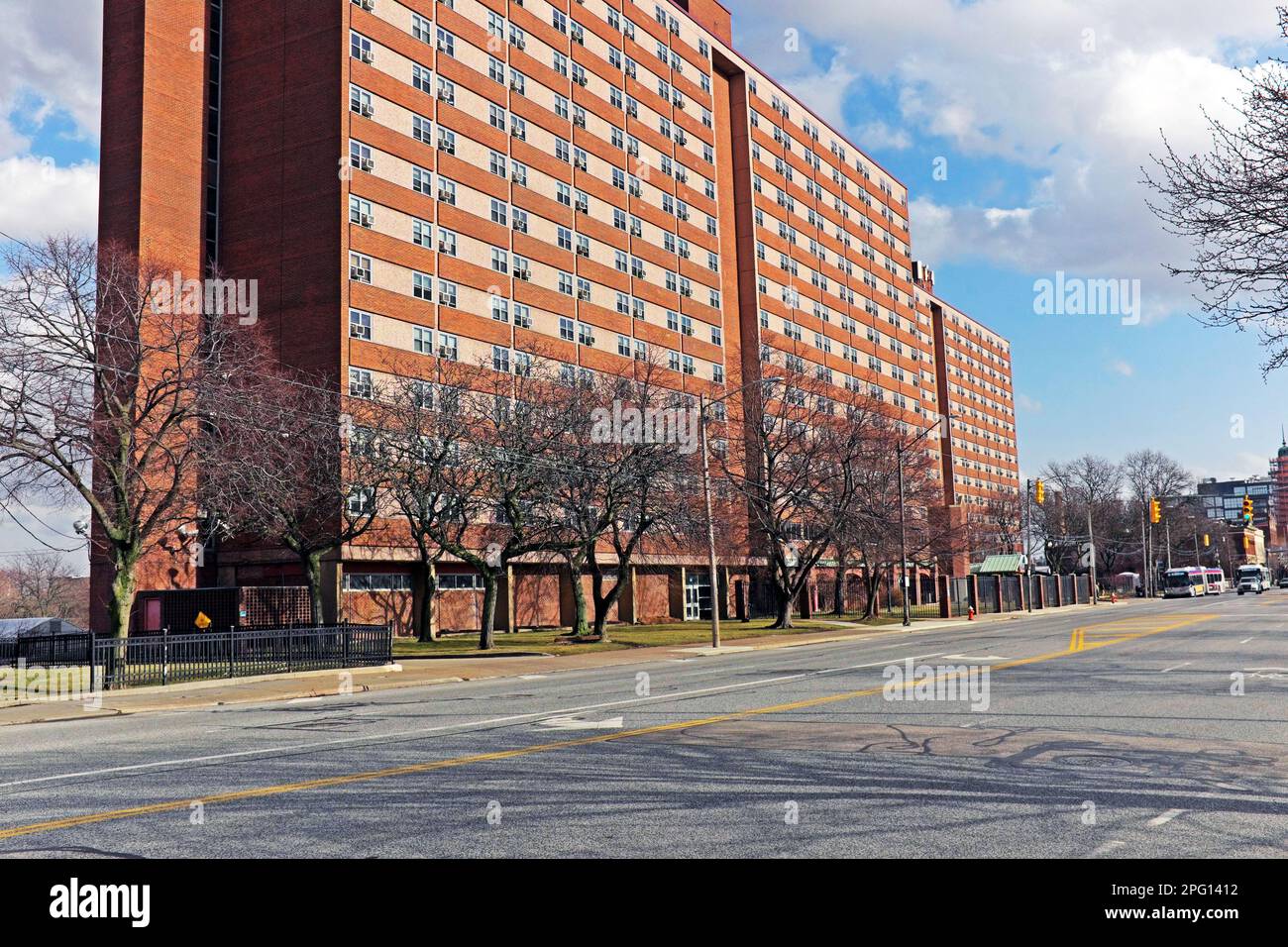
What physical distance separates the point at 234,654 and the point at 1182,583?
95605 mm

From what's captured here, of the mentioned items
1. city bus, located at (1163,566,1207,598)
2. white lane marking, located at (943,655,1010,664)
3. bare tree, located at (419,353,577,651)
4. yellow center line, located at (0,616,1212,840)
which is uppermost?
bare tree, located at (419,353,577,651)

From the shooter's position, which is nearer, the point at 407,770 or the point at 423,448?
the point at 407,770

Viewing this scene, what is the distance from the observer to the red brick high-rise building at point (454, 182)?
48.8 m

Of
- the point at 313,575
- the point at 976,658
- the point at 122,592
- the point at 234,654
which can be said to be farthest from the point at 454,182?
the point at 976,658

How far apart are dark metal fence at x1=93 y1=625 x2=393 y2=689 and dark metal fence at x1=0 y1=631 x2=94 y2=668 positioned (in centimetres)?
63

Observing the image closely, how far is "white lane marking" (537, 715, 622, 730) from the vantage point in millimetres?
13631

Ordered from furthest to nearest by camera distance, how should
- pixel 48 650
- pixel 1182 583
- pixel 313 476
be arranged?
pixel 1182 583, pixel 313 476, pixel 48 650

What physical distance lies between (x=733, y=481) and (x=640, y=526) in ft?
36.3

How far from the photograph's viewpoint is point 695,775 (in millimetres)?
9633

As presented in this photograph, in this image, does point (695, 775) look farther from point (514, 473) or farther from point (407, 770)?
point (514, 473)

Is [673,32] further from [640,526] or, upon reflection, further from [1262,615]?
[1262,615]

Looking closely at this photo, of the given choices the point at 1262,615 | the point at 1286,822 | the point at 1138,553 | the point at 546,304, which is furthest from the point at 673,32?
the point at 1138,553

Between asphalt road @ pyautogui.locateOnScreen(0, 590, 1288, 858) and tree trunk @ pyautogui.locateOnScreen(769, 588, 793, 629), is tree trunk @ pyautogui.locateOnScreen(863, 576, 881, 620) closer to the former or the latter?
tree trunk @ pyautogui.locateOnScreen(769, 588, 793, 629)

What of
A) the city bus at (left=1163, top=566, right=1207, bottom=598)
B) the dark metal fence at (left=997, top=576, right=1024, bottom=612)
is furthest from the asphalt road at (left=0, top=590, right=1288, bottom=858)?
the city bus at (left=1163, top=566, right=1207, bottom=598)
